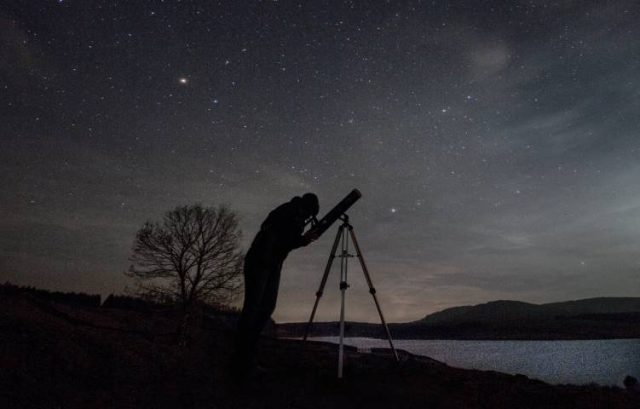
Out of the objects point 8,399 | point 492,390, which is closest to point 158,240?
point 8,399

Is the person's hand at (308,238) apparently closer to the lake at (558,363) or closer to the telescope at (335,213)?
the telescope at (335,213)

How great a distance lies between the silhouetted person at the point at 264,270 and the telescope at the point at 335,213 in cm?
23

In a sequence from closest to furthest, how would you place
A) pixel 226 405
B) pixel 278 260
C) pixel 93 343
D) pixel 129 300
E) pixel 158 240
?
pixel 226 405 → pixel 278 260 → pixel 93 343 → pixel 158 240 → pixel 129 300

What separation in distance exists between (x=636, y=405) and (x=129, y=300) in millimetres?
34225

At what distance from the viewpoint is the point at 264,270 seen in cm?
479

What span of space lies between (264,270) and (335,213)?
5.28 ft

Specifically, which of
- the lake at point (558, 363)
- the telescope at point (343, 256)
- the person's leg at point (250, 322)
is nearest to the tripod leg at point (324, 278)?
the telescope at point (343, 256)

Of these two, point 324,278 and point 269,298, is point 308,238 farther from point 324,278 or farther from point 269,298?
point 324,278

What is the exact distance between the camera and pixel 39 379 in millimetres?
6141

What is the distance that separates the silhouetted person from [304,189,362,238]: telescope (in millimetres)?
234

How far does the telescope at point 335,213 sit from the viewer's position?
548 cm

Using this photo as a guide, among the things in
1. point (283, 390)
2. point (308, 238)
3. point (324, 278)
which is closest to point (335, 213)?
point (308, 238)

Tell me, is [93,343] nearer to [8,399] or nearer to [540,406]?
[8,399]

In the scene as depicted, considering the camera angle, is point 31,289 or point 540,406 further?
point 31,289
